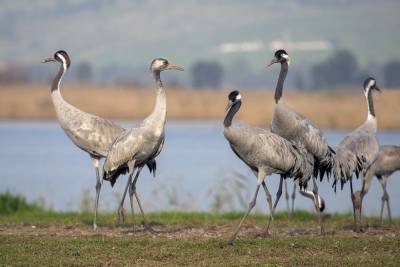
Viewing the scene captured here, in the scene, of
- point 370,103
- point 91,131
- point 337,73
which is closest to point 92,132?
point 91,131

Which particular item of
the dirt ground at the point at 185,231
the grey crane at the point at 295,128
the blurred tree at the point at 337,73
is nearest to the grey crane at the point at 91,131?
the dirt ground at the point at 185,231

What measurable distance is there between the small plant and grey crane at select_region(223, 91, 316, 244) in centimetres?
461

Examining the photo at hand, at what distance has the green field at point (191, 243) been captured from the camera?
372 inches

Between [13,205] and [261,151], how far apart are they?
5.10m

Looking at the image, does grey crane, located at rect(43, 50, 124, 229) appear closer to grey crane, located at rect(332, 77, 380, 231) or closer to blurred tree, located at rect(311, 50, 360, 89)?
grey crane, located at rect(332, 77, 380, 231)

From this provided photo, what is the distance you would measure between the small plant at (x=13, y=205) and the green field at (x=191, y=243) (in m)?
1.62

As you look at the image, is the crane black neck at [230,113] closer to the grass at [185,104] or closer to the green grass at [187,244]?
the green grass at [187,244]

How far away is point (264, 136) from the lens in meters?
11.0

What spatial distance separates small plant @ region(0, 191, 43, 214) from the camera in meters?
14.3

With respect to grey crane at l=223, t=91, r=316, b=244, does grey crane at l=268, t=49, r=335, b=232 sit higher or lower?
higher

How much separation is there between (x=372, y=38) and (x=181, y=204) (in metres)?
122

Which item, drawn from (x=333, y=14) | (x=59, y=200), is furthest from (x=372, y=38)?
(x=59, y=200)

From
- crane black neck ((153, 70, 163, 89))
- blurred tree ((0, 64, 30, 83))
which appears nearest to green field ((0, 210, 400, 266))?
crane black neck ((153, 70, 163, 89))

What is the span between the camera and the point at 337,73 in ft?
282
